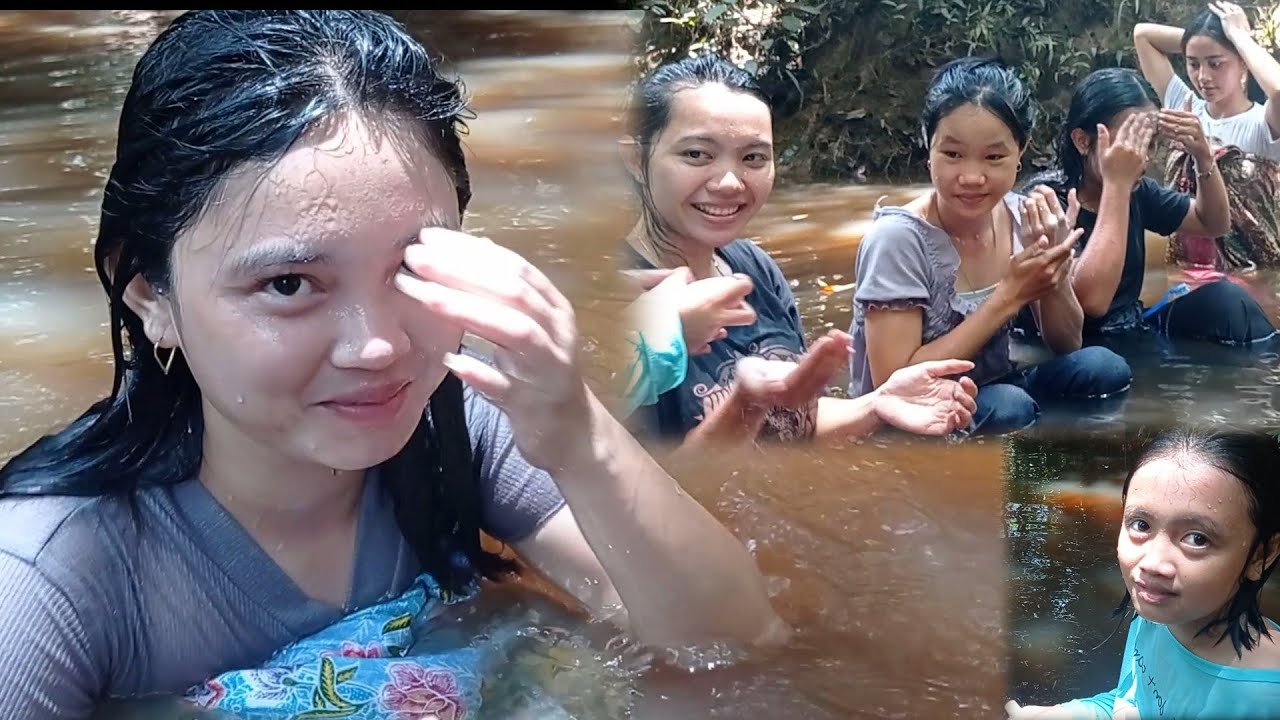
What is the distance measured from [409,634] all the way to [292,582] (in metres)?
0.16

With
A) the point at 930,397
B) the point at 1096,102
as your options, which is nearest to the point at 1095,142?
the point at 1096,102

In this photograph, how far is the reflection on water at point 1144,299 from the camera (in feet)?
4.51

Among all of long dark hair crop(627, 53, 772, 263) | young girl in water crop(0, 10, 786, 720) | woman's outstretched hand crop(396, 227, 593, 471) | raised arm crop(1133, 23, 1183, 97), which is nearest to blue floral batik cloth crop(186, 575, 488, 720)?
young girl in water crop(0, 10, 786, 720)

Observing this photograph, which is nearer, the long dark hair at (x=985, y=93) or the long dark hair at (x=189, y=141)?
the long dark hair at (x=189, y=141)

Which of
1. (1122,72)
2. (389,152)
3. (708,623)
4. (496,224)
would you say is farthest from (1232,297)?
(389,152)

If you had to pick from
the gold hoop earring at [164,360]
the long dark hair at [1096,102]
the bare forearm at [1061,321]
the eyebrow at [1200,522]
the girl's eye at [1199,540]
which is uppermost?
the long dark hair at [1096,102]

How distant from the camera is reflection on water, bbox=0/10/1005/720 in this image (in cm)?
126

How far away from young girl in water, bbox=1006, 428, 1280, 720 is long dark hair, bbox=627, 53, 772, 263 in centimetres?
63

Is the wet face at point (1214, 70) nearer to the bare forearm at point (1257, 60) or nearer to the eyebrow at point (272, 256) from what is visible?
the bare forearm at point (1257, 60)

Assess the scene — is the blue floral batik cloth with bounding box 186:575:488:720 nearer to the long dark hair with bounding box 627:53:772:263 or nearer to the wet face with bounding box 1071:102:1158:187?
the long dark hair with bounding box 627:53:772:263

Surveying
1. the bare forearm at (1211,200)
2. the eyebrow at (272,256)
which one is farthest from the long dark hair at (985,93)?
the eyebrow at (272,256)

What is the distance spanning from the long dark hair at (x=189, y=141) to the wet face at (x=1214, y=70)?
0.84 metres

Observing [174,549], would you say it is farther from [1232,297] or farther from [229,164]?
[1232,297]

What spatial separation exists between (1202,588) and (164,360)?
113 cm
